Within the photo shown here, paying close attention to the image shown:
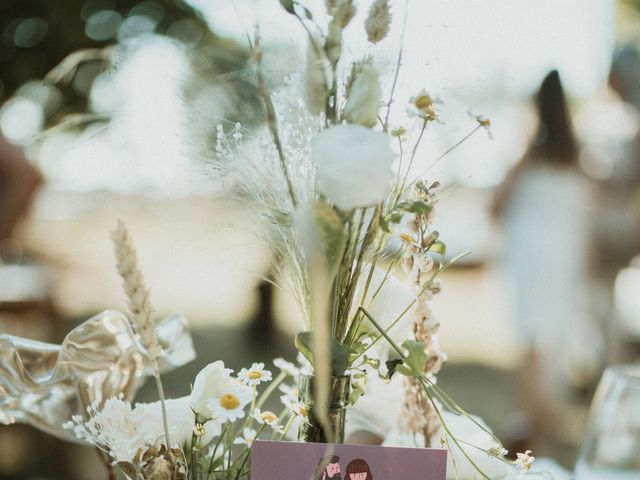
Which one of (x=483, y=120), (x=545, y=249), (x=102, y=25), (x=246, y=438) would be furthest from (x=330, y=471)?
(x=102, y=25)

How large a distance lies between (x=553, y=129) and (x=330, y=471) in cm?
268

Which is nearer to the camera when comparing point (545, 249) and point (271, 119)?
point (271, 119)

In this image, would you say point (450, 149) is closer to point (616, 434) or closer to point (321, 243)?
point (321, 243)

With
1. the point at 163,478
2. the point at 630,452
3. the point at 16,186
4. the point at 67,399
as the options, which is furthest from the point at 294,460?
the point at 16,186

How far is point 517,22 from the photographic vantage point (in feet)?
2.57

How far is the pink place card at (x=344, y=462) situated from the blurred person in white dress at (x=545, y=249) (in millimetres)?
2634

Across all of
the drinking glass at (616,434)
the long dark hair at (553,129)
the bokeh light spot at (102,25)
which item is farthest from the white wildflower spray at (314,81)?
the bokeh light spot at (102,25)

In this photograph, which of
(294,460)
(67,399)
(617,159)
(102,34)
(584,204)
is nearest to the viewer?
(294,460)

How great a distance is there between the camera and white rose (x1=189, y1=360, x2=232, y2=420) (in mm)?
613

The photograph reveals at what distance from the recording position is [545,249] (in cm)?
324

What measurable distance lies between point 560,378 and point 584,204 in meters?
0.82

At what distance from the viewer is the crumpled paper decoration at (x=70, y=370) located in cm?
71

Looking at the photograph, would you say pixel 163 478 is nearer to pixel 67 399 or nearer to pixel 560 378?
pixel 67 399

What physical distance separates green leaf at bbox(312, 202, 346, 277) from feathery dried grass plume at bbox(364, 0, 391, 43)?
15 centimetres
